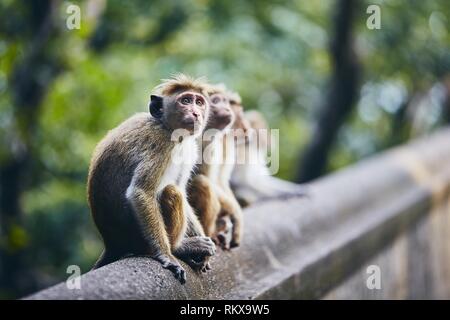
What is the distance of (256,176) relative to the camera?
189 inches

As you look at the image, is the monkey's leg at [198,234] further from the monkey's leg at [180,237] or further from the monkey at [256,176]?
the monkey at [256,176]

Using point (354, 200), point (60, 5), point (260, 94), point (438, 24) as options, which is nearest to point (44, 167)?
point (60, 5)

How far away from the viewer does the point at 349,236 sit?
153 inches

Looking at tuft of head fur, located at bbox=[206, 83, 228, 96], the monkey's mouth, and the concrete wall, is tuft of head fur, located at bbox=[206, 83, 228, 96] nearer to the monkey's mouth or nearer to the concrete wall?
the monkey's mouth

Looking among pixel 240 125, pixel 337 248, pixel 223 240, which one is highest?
pixel 240 125

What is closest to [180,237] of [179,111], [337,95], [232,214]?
[179,111]

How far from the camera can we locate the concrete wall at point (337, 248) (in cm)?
236

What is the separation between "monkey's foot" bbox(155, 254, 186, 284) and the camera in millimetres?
2408

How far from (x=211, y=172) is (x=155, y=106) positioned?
0.64m

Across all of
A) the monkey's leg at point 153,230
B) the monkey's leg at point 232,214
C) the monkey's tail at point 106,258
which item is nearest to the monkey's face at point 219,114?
the monkey's leg at point 232,214

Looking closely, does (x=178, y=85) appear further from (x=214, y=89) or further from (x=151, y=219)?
(x=151, y=219)

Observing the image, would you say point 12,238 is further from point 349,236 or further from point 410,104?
point 410,104

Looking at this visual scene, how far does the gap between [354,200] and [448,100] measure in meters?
4.85

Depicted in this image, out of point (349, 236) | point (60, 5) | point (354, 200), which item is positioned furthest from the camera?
point (60, 5)
